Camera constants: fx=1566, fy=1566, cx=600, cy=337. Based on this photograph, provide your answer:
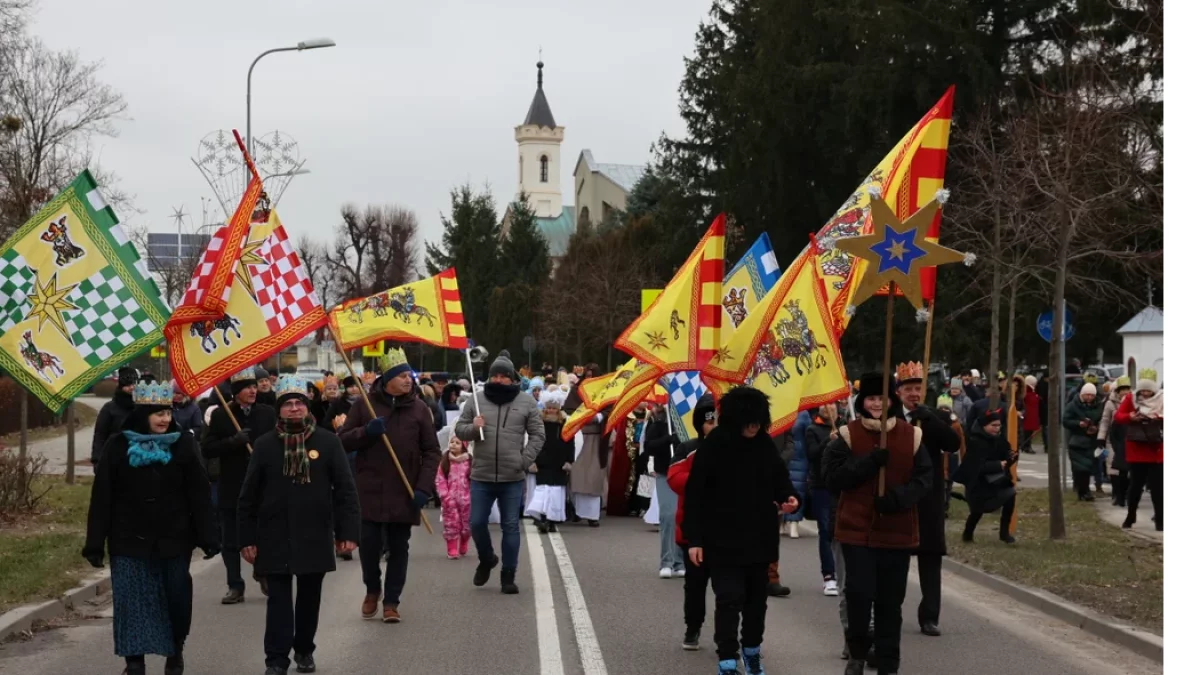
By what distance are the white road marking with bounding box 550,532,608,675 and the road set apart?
1 cm

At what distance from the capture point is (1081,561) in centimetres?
1487

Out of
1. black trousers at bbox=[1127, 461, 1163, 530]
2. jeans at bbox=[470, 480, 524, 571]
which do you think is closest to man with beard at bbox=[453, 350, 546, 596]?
jeans at bbox=[470, 480, 524, 571]

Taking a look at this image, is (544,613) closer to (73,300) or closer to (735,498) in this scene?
(735,498)

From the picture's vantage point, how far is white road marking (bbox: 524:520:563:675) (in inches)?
384

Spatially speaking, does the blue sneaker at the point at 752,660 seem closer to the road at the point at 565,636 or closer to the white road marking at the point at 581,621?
the road at the point at 565,636

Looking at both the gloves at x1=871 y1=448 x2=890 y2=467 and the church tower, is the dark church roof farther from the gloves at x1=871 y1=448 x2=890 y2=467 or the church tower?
the gloves at x1=871 y1=448 x2=890 y2=467

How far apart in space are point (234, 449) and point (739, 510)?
4.93m

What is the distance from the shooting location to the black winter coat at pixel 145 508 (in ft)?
29.0

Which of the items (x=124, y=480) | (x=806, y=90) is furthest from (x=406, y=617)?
(x=806, y=90)

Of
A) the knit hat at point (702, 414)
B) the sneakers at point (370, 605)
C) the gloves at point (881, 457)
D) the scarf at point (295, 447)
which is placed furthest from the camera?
the sneakers at point (370, 605)

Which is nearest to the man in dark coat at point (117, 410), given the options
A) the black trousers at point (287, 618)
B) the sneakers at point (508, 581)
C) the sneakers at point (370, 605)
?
the sneakers at point (370, 605)

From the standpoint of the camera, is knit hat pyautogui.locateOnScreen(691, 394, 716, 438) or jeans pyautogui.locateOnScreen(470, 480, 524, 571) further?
jeans pyautogui.locateOnScreen(470, 480, 524, 571)

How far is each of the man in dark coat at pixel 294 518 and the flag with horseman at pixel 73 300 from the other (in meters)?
3.28

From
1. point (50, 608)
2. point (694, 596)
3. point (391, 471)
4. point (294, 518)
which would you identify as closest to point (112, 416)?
point (50, 608)
